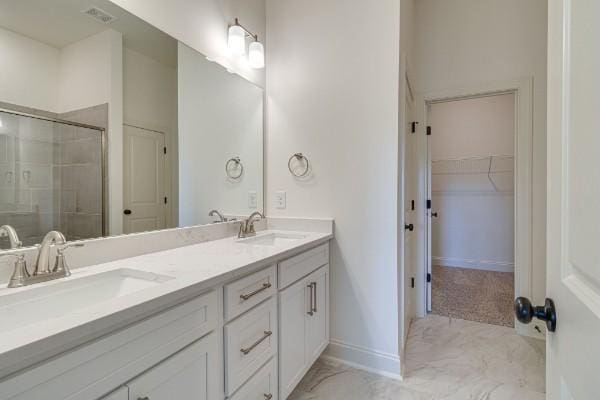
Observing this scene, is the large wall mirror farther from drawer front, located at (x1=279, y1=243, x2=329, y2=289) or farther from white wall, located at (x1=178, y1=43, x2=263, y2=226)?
drawer front, located at (x1=279, y1=243, x2=329, y2=289)

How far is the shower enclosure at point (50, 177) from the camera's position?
38.2 inches

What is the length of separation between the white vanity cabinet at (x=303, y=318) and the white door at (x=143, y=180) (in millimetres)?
701

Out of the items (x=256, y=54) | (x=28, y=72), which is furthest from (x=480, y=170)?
(x=28, y=72)

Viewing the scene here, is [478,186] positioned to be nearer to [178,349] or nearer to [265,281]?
[265,281]

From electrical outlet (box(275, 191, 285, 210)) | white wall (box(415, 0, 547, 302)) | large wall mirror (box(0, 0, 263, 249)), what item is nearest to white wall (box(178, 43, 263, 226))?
large wall mirror (box(0, 0, 263, 249))

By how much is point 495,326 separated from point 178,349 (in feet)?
8.77

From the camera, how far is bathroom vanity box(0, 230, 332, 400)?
61 centimetres

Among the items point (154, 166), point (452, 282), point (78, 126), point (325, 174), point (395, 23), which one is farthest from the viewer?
point (452, 282)

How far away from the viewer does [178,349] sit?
0.87 meters

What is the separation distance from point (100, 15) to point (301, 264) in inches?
58.5

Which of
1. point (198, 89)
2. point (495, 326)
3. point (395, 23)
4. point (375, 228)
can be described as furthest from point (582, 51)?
point (495, 326)

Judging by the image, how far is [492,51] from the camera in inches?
99.5

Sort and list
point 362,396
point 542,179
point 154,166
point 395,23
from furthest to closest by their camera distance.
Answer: point 542,179 → point 395,23 → point 362,396 → point 154,166

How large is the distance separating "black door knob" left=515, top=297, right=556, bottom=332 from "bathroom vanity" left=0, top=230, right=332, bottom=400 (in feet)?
2.81
